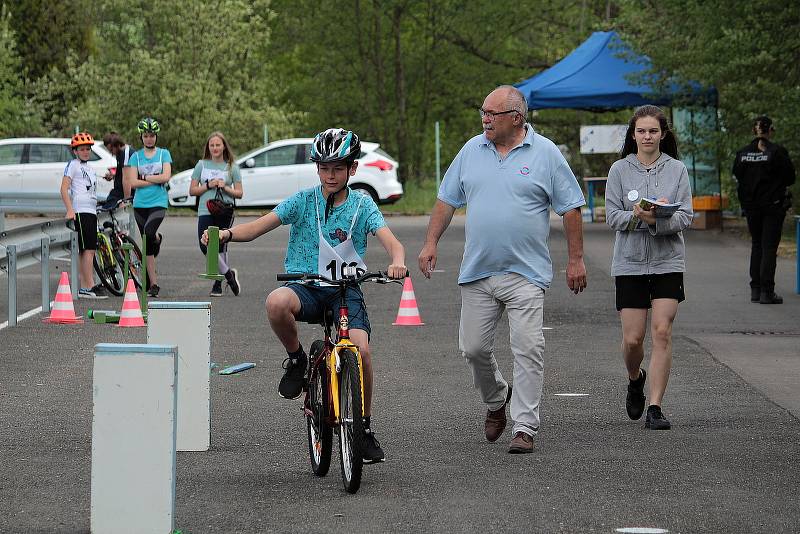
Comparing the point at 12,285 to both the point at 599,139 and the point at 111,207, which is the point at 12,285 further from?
the point at 599,139

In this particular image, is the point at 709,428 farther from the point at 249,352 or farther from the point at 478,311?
the point at 249,352

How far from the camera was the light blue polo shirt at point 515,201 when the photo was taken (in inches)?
329

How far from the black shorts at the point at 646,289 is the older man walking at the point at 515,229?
2.35 feet

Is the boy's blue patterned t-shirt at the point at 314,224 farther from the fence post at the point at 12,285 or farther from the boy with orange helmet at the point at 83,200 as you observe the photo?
the boy with orange helmet at the point at 83,200

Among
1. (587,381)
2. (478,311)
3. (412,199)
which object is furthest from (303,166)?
(478,311)

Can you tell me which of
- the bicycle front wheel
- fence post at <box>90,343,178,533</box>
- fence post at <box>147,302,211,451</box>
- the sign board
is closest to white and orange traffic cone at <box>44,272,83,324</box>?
fence post at <box>147,302,211,451</box>

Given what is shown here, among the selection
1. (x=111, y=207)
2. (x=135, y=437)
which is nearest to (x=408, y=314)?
(x=111, y=207)

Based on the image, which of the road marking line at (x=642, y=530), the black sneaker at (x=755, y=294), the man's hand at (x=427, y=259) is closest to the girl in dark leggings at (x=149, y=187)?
the black sneaker at (x=755, y=294)

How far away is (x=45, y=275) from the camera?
15.7 meters

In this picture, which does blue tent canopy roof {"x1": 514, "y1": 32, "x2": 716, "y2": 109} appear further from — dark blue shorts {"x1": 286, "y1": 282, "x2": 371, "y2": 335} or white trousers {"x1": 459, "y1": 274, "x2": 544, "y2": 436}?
dark blue shorts {"x1": 286, "y1": 282, "x2": 371, "y2": 335}

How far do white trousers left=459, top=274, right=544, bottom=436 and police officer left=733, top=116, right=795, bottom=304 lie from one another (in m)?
8.56

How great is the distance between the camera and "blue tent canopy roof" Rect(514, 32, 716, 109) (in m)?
29.2

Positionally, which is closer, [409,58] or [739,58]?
[739,58]

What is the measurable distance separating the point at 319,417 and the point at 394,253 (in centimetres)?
82
